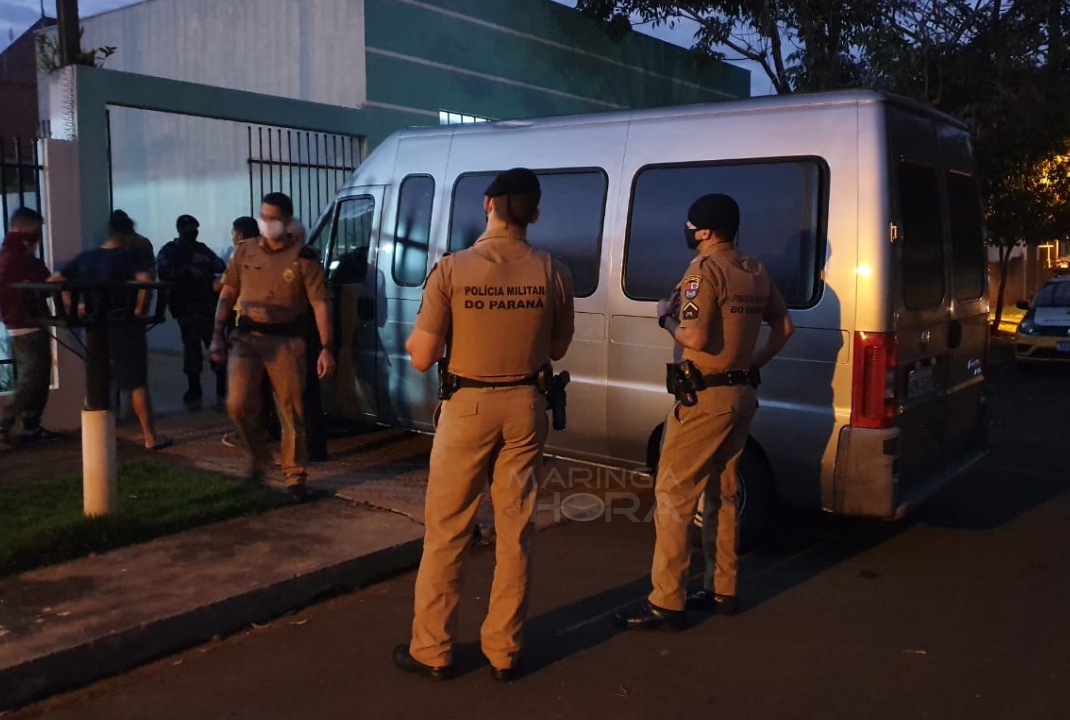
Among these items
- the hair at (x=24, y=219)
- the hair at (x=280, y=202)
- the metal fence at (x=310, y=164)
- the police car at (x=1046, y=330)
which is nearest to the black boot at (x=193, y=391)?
the metal fence at (x=310, y=164)

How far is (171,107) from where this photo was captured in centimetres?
917

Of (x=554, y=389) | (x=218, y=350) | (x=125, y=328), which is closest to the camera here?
(x=554, y=389)

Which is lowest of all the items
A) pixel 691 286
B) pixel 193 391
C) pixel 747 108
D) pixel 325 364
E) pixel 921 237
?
pixel 193 391

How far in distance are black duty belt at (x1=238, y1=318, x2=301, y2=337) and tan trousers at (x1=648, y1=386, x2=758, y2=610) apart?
Result: 2.59m

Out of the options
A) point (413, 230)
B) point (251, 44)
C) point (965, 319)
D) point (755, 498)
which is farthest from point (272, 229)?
point (251, 44)

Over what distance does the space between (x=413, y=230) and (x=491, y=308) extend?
338 centimetres

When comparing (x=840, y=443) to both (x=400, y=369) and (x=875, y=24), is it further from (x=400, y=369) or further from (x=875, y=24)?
(x=875, y=24)

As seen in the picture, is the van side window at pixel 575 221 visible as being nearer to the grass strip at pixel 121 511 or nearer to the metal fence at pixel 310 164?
the grass strip at pixel 121 511

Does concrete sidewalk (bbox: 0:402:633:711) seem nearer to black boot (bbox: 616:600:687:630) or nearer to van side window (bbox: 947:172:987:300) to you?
black boot (bbox: 616:600:687:630)

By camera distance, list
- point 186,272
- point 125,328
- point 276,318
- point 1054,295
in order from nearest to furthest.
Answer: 1. point 276,318
2. point 125,328
3. point 186,272
4. point 1054,295

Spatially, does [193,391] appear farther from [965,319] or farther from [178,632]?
[965,319]

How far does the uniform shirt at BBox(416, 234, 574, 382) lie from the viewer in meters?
3.78

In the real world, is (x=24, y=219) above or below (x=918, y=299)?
above

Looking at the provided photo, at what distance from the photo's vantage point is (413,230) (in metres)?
7.02
